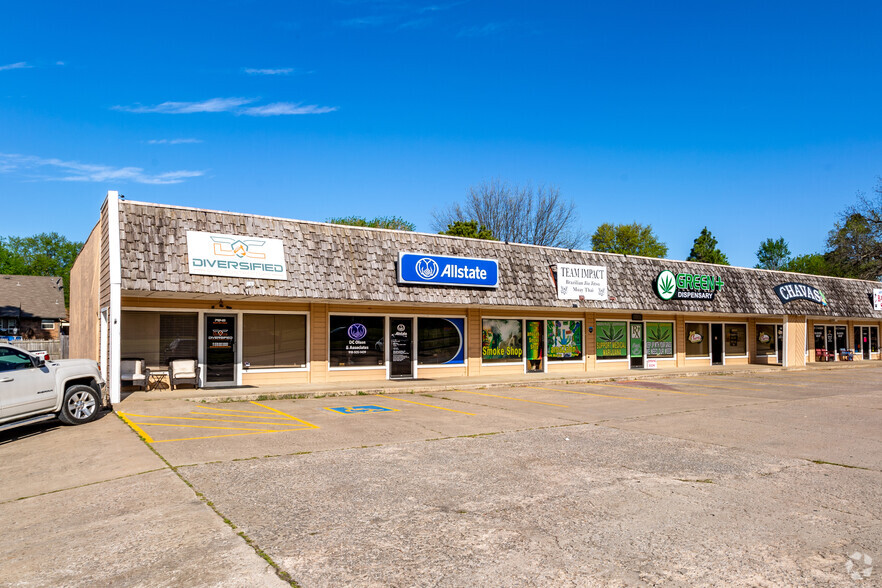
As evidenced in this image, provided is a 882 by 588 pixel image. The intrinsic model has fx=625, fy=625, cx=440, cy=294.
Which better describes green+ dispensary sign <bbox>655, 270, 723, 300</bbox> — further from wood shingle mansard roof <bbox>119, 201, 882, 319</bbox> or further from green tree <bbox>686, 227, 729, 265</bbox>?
green tree <bbox>686, 227, 729, 265</bbox>

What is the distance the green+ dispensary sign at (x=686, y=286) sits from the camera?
2572cm

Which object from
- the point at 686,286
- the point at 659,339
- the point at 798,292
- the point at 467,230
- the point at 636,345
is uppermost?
the point at 467,230

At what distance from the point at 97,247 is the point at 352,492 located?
14.8 meters

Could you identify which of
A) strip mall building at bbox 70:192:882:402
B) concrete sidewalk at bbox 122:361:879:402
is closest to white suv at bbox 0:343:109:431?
strip mall building at bbox 70:192:882:402

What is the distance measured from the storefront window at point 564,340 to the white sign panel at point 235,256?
11.4m

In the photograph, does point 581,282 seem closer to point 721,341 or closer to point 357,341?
point 357,341

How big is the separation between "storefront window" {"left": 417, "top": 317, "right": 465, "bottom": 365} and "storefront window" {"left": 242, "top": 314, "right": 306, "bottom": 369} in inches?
165

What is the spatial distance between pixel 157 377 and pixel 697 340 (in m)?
23.2

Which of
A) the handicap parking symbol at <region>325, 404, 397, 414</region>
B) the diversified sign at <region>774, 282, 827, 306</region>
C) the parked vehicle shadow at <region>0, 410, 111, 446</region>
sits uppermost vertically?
the diversified sign at <region>774, 282, 827, 306</region>

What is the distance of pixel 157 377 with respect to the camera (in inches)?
668

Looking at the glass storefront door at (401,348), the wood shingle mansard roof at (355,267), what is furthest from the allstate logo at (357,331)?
the wood shingle mansard roof at (355,267)

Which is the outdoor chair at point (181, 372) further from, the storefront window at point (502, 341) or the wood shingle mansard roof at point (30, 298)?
the wood shingle mansard roof at point (30, 298)

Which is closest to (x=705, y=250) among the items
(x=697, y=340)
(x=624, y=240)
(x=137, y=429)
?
(x=624, y=240)

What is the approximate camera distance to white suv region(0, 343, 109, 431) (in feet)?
34.0
